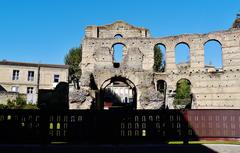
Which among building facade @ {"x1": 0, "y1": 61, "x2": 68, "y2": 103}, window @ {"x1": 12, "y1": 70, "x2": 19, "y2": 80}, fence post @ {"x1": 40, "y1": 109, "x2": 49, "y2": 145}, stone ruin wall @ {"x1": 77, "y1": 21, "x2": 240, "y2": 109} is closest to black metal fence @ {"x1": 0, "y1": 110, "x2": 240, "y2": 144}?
fence post @ {"x1": 40, "y1": 109, "x2": 49, "y2": 145}

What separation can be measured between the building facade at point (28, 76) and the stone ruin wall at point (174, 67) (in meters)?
16.6

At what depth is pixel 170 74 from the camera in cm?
2494

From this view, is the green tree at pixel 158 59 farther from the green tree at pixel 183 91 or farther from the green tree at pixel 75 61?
the green tree at pixel 75 61

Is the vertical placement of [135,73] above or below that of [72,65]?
below

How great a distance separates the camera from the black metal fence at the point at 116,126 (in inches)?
385

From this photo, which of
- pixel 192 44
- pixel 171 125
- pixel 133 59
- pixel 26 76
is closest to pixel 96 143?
pixel 171 125

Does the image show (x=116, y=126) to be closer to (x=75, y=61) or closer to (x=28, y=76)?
(x=28, y=76)

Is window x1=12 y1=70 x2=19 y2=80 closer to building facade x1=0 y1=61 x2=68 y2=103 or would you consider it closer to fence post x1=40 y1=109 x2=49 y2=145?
building facade x1=0 y1=61 x2=68 y2=103

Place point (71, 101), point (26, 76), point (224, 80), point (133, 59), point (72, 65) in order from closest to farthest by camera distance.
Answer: point (71, 101) < point (224, 80) < point (133, 59) < point (26, 76) < point (72, 65)

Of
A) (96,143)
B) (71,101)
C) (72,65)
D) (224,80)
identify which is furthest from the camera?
(72,65)

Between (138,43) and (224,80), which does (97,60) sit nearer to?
(138,43)

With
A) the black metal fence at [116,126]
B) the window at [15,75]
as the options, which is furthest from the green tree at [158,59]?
the black metal fence at [116,126]

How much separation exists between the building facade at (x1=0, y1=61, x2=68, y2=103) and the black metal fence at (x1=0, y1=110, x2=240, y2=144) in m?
28.6

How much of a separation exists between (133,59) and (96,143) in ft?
52.2
